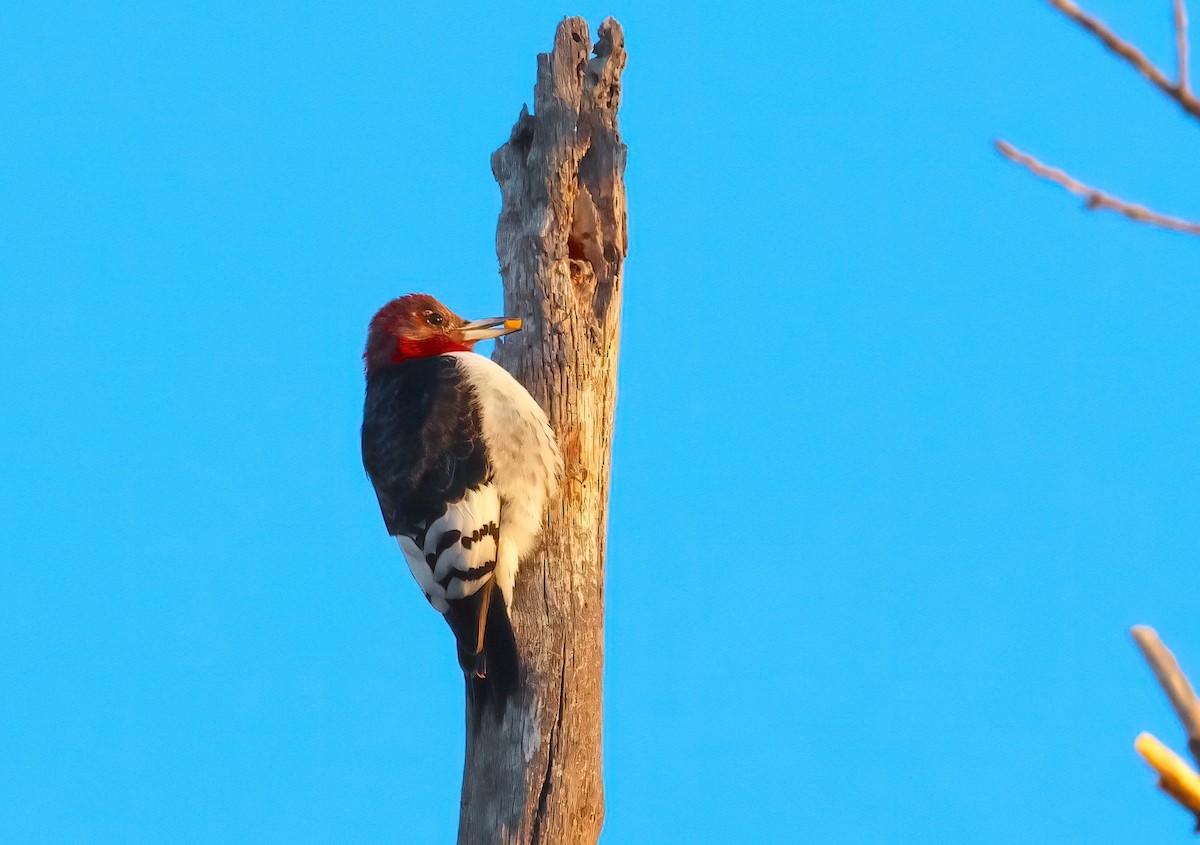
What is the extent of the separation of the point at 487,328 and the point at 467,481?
2.35 feet

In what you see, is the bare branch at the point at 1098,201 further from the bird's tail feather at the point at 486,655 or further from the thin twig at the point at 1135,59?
the bird's tail feather at the point at 486,655

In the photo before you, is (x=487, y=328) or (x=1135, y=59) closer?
(x=1135, y=59)

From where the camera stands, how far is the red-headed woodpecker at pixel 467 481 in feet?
14.1

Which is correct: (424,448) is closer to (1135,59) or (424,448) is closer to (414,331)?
(414,331)

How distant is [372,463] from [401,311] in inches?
31.1

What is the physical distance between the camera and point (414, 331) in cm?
539

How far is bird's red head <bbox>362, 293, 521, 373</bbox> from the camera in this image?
535 cm

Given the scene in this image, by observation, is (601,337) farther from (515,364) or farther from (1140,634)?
(1140,634)

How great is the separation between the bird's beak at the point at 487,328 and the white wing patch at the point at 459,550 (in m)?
0.62

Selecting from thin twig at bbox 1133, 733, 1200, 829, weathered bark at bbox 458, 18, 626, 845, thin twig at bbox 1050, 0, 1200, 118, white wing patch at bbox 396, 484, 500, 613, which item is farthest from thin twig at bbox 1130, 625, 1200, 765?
white wing patch at bbox 396, 484, 500, 613

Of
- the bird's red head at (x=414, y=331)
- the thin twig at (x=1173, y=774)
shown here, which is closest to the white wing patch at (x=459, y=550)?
the bird's red head at (x=414, y=331)

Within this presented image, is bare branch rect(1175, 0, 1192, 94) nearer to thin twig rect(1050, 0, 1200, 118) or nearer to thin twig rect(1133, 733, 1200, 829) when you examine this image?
thin twig rect(1050, 0, 1200, 118)

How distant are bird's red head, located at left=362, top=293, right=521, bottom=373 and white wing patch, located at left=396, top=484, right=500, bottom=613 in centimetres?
93

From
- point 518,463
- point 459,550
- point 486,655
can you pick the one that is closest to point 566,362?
point 518,463
